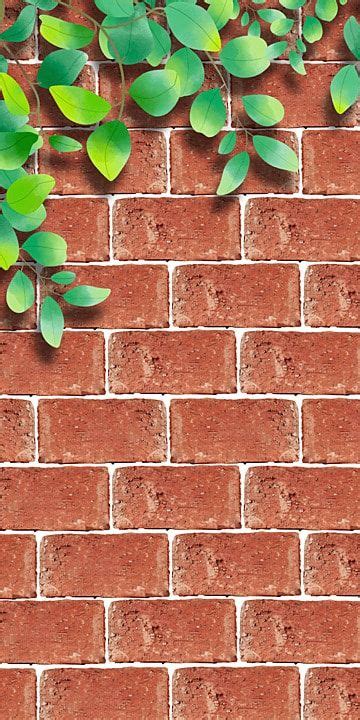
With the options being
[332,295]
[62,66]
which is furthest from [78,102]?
[332,295]

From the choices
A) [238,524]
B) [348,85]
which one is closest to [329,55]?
[348,85]

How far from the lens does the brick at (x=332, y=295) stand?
945 millimetres

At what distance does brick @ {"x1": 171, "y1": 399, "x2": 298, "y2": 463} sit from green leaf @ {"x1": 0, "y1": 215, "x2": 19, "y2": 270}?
0.28 metres

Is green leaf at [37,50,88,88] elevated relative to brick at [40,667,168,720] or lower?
elevated

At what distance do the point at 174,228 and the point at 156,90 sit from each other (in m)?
0.17

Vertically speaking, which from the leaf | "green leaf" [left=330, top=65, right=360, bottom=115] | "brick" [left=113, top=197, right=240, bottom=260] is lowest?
the leaf

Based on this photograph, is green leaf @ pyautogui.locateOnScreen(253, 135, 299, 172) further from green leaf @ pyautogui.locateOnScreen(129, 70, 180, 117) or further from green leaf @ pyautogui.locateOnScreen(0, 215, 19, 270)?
green leaf @ pyautogui.locateOnScreen(0, 215, 19, 270)

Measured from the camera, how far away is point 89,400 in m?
0.95

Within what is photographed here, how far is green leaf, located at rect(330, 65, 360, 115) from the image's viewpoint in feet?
3.04

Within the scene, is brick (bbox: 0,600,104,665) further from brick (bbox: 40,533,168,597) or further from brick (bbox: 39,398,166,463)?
brick (bbox: 39,398,166,463)

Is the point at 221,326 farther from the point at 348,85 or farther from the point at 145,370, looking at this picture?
the point at 348,85

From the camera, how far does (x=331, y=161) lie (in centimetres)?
94

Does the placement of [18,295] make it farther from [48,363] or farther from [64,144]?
[64,144]

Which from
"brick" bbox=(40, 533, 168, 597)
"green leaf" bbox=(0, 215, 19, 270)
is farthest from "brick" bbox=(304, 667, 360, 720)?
"green leaf" bbox=(0, 215, 19, 270)
